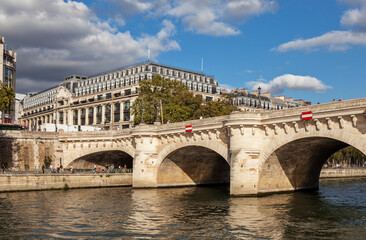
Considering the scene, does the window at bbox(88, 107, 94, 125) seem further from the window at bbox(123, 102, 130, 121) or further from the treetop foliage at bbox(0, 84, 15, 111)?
the treetop foliage at bbox(0, 84, 15, 111)

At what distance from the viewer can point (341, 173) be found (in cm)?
8906

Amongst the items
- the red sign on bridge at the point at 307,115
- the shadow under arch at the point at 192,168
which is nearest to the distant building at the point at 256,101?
the shadow under arch at the point at 192,168

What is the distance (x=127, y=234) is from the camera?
26.7 meters

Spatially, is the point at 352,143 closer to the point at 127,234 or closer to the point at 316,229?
the point at 316,229

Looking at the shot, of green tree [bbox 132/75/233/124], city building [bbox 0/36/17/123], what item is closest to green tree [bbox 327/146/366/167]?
green tree [bbox 132/75/233/124]

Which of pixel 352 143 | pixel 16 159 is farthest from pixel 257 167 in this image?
pixel 16 159

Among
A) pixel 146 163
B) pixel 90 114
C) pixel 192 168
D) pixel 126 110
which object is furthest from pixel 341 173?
pixel 90 114

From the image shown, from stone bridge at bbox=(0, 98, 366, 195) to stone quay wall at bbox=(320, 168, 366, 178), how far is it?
30.0m

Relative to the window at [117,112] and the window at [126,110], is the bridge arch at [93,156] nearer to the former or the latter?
the window at [126,110]

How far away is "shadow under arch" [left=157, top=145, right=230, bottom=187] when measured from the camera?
183ft

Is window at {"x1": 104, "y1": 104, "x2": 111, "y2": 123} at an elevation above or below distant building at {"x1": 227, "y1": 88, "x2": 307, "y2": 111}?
below

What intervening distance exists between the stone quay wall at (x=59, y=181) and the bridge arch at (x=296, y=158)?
23201 millimetres

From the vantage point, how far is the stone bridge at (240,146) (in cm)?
3559

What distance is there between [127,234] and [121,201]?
624 inches
